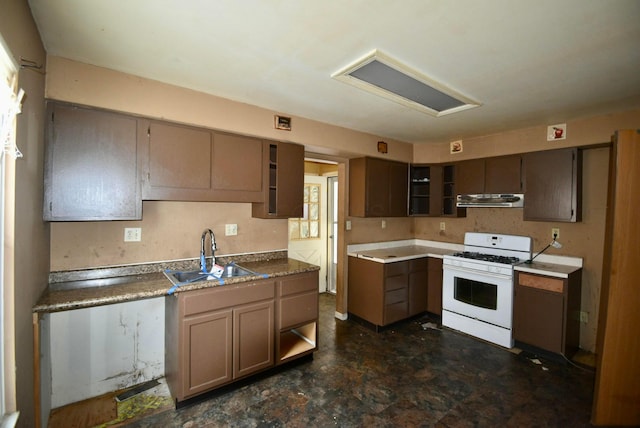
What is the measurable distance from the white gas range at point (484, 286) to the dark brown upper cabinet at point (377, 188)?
978 mm

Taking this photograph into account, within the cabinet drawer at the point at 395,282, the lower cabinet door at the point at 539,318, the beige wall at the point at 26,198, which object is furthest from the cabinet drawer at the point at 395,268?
the beige wall at the point at 26,198

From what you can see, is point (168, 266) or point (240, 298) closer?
point (240, 298)

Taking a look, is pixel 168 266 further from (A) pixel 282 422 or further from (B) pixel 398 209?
(B) pixel 398 209

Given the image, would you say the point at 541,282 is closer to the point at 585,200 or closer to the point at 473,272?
the point at 473,272

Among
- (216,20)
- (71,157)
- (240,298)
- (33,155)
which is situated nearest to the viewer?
(216,20)

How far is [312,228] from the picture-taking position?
Result: 457cm

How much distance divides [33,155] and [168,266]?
1227 millimetres

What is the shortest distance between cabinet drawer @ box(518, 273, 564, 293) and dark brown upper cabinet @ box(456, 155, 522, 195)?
986 millimetres

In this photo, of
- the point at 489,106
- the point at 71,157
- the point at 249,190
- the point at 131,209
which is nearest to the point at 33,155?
the point at 71,157

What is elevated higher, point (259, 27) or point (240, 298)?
point (259, 27)

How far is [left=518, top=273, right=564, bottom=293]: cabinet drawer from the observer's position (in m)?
2.76

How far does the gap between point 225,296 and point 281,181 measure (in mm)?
1180

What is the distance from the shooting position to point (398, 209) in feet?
13.0

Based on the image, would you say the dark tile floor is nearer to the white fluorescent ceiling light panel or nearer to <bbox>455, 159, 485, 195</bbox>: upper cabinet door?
<bbox>455, 159, 485, 195</bbox>: upper cabinet door
